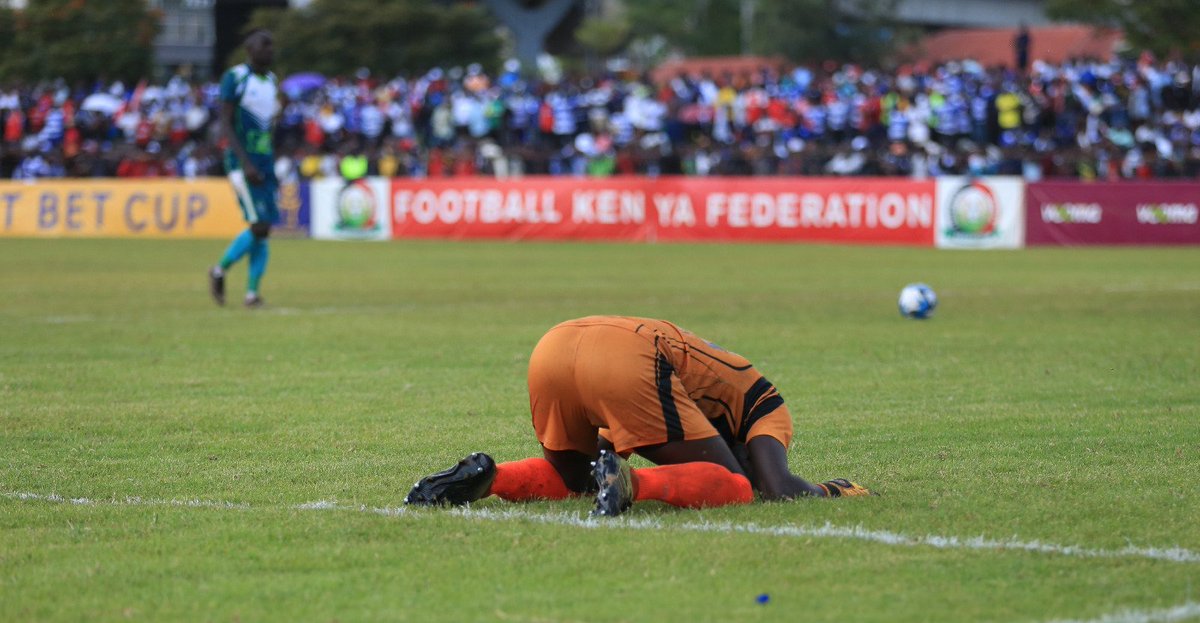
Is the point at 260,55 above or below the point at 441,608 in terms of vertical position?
above

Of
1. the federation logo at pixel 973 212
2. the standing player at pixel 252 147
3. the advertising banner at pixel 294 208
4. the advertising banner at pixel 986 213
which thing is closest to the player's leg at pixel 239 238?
the standing player at pixel 252 147

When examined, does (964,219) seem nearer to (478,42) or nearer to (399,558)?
(399,558)

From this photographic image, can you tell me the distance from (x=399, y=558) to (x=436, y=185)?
26203 millimetres

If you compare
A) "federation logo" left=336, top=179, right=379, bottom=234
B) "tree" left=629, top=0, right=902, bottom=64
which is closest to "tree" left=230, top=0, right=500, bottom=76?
"tree" left=629, top=0, right=902, bottom=64

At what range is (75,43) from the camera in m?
49.1

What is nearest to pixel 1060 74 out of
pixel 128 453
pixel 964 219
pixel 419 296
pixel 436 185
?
pixel 964 219

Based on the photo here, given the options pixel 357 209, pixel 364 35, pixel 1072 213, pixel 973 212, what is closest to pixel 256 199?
pixel 973 212

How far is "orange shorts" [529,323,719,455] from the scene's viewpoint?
5.45 m

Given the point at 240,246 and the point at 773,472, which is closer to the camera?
the point at 773,472

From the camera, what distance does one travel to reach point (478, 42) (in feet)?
203

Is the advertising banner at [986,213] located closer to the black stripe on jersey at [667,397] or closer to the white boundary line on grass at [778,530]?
the black stripe on jersey at [667,397]

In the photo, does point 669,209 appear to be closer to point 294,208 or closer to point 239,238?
point 294,208

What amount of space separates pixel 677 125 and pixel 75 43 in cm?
2293

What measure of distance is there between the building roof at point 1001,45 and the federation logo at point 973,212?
28202mm
